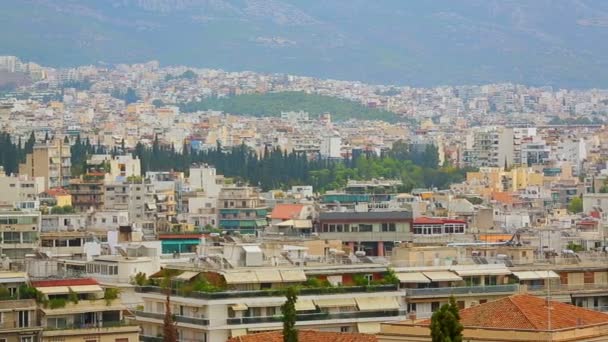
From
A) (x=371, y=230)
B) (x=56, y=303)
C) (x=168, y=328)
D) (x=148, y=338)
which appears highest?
(x=371, y=230)

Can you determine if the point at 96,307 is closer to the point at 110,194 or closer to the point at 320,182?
the point at 110,194

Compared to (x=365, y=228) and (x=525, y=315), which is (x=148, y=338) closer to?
(x=525, y=315)

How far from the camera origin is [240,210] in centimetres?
8919

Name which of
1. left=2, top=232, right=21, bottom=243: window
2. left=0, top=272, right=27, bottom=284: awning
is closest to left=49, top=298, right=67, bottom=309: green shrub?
left=0, top=272, right=27, bottom=284: awning

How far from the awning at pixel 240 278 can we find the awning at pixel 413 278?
8.31 ft

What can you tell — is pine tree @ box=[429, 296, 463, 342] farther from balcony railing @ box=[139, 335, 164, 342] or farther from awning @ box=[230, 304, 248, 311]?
balcony railing @ box=[139, 335, 164, 342]

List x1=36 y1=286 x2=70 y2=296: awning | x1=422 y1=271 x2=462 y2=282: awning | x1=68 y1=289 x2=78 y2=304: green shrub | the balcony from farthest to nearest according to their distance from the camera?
1. x1=422 y1=271 x2=462 y2=282: awning
2. x1=36 y1=286 x2=70 y2=296: awning
3. x1=68 y1=289 x2=78 y2=304: green shrub
4. the balcony

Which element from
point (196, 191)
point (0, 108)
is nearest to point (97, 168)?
point (196, 191)

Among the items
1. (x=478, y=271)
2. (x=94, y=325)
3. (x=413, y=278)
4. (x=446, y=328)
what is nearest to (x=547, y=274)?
(x=478, y=271)

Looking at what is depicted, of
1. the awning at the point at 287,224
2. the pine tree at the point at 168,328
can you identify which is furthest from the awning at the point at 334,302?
the awning at the point at 287,224

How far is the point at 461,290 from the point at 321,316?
2.75 meters

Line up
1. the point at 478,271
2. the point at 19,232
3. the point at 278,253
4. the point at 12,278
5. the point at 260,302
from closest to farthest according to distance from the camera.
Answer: the point at 12,278 < the point at 260,302 < the point at 478,271 < the point at 278,253 < the point at 19,232

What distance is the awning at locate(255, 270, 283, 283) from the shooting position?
38.8 meters

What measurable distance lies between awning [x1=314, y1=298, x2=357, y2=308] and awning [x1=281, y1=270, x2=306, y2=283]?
532 millimetres
